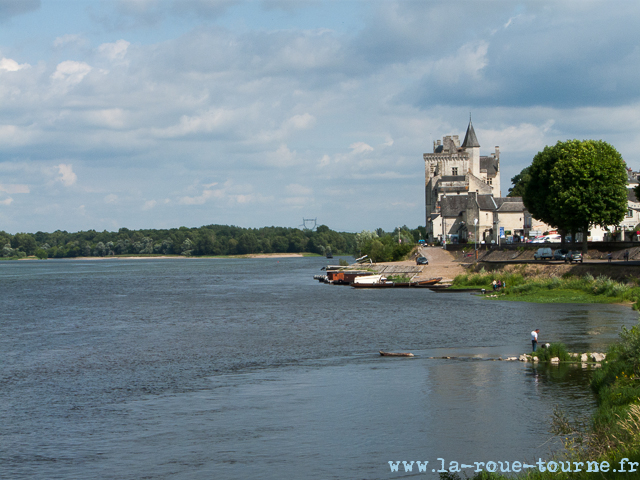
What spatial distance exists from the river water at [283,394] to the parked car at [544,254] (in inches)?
1122

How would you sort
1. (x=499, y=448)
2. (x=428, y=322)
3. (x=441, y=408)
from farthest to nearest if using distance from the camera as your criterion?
(x=428, y=322) → (x=441, y=408) → (x=499, y=448)

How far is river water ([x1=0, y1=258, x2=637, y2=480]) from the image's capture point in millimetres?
20656

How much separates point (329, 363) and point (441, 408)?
11095mm

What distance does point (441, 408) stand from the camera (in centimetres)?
2538

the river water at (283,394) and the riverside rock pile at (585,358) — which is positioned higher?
the riverside rock pile at (585,358)

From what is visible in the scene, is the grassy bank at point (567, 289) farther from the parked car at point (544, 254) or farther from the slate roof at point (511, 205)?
the slate roof at point (511, 205)

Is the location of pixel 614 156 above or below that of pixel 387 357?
above

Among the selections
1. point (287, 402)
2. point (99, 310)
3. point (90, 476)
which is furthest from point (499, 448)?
point (99, 310)

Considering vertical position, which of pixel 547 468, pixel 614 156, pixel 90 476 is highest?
pixel 614 156

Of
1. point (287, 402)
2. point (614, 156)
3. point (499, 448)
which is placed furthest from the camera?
point (614, 156)

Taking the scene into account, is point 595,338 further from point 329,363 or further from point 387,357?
point 329,363

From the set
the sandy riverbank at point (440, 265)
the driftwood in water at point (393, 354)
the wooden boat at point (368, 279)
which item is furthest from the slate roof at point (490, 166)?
the driftwood in water at point (393, 354)

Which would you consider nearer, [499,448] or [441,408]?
[499,448]

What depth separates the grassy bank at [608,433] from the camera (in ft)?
45.6
